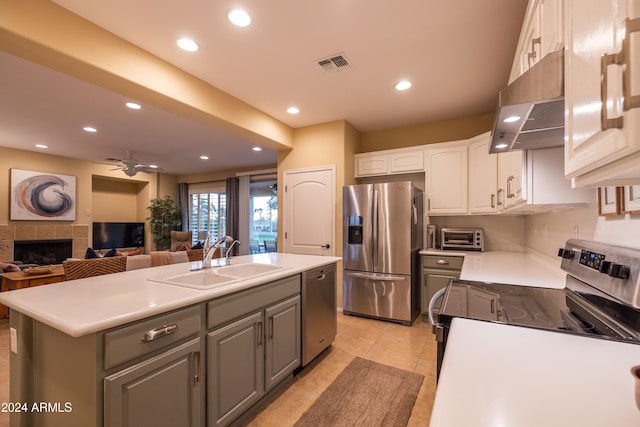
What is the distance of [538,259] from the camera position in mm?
2590

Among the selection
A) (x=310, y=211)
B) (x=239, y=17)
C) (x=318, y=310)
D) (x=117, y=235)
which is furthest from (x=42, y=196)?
(x=318, y=310)

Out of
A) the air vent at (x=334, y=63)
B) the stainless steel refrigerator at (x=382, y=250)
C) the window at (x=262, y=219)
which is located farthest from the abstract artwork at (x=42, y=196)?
the air vent at (x=334, y=63)

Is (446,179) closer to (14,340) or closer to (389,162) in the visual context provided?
(389,162)

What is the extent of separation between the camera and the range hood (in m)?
0.89

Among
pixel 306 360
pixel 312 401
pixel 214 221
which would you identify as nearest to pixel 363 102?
pixel 306 360

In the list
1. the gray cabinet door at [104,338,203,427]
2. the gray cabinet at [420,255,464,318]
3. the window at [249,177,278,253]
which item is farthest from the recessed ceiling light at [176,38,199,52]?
the window at [249,177,278,253]

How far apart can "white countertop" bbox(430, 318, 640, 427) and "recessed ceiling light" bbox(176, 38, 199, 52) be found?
8.38 ft

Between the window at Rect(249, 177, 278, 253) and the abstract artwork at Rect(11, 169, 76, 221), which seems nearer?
the abstract artwork at Rect(11, 169, 76, 221)

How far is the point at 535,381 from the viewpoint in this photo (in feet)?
2.19

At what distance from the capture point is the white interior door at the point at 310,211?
3.84 metres

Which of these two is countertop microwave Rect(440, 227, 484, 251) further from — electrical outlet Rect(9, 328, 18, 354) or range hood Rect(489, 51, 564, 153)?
electrical outlet Rect(9, 328, 18, 354)

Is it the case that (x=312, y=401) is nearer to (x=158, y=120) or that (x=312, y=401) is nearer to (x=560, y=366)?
(x=560, y=366)

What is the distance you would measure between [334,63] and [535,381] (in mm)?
2539

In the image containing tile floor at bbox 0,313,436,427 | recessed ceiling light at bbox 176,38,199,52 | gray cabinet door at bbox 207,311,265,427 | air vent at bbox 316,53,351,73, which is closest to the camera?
gray cabinet door at bbox 207,311,265,427
